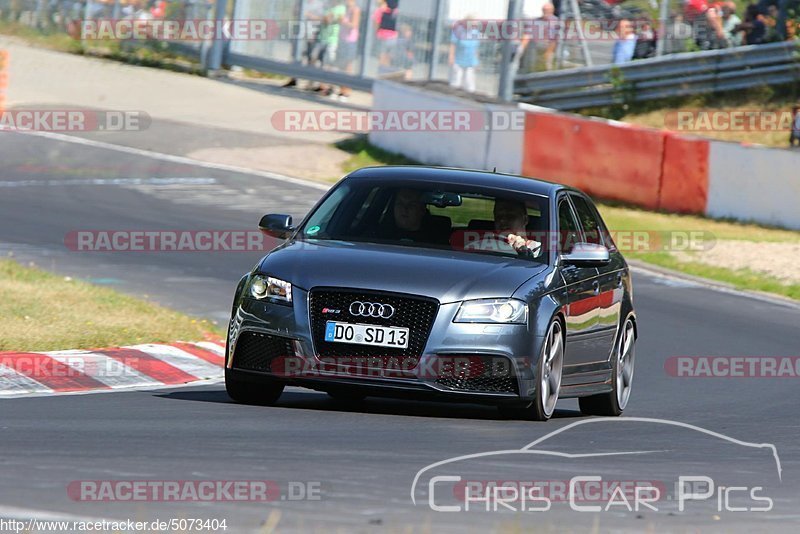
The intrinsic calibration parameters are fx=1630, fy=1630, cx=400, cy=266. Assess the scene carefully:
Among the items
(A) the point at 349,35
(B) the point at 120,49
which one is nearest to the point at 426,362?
(A) the point at 349,35

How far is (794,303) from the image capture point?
18797 mm

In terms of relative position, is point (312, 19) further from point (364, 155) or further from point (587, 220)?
point (587, 220)

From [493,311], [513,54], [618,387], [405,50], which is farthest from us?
[405,50]

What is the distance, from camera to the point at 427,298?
27.7ft

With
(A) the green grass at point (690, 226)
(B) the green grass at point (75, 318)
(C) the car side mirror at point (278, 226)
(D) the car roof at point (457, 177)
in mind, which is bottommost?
(A) the green grass at point (690, 226)

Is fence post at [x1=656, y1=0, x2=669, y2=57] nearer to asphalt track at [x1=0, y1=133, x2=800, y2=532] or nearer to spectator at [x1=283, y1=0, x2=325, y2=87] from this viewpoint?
spectator at [x1=283, y1=0, x2=325, y2=87]

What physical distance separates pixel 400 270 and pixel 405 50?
76.2ft

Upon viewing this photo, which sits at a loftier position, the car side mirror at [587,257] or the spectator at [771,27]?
the spectator at [771,27]

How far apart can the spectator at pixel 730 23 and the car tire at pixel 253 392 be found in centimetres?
2178

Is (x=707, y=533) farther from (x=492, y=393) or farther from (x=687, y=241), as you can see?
(x=687, y=241)

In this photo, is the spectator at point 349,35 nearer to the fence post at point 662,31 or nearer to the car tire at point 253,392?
the fence post at point 662,31

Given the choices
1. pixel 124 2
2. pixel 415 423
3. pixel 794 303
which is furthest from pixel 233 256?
pixel 124 2

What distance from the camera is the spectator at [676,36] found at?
2973 centimetres

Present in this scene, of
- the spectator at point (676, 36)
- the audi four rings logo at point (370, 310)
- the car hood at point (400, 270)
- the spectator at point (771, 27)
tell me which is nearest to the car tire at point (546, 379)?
the car hood at point (400, 270)
